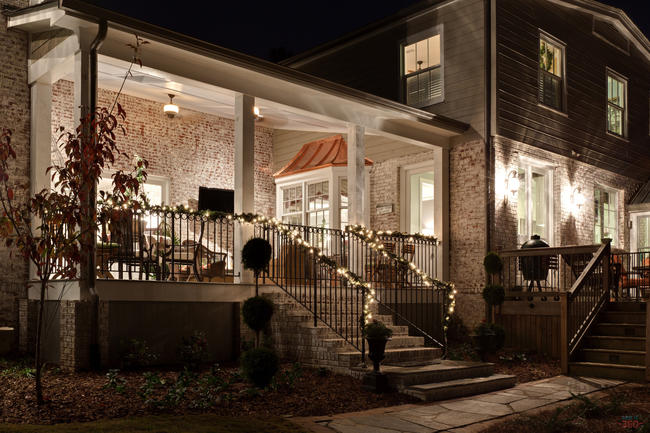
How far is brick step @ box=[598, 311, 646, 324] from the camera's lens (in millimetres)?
10828

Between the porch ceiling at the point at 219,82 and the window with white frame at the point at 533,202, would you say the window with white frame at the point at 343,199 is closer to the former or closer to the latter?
the porch ceiling at the point at 219,82

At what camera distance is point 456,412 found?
7277 millimetres

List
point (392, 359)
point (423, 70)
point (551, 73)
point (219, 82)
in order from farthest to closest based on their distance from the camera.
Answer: point (551, 73)
point (423, 70)
point (219, 82)
point (392, 359)

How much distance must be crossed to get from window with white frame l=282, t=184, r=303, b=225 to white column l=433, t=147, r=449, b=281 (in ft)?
9.89

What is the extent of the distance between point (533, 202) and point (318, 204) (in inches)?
192

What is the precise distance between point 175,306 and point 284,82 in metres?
4.06

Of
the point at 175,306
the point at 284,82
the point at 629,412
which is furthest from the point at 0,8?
the point at 629,412

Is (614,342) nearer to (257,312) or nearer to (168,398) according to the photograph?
(257,312)

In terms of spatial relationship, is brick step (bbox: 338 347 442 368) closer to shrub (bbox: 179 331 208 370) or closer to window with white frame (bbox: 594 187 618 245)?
shrub (bbox: 179 331 208 370)

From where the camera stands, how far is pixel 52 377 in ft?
25.5

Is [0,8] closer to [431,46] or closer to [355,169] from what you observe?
[355,169]

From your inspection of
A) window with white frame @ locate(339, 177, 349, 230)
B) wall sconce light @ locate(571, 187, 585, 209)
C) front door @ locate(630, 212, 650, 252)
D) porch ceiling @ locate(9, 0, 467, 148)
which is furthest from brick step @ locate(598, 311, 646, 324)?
front door @ locate(630, 212, 650, 252)

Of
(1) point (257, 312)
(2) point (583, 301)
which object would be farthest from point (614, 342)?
(1) point (257, 312)

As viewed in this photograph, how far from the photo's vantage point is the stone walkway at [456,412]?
250 inches
